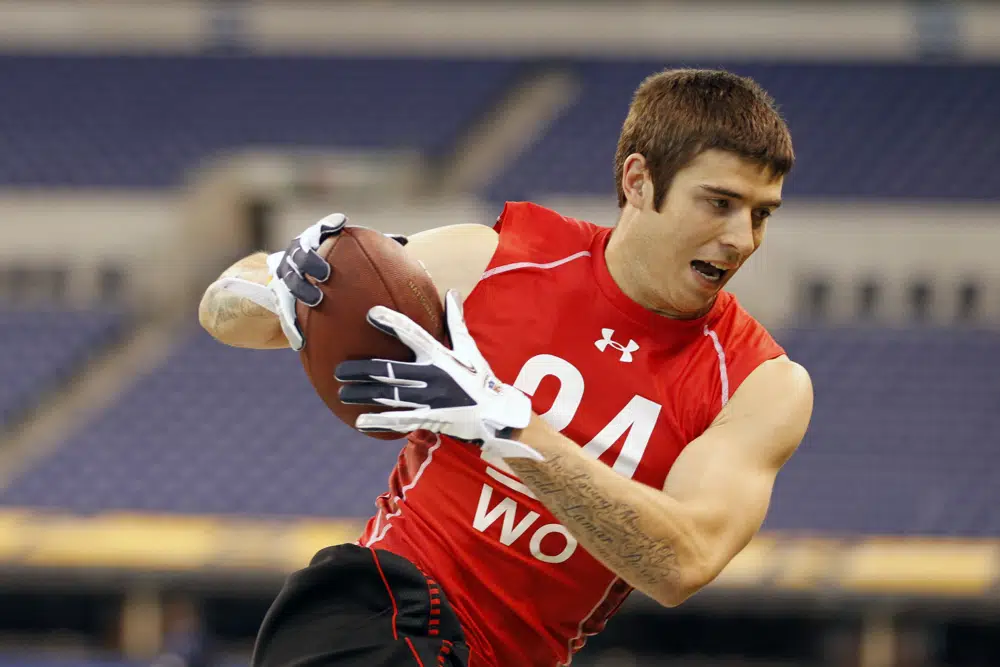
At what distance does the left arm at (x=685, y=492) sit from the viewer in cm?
238

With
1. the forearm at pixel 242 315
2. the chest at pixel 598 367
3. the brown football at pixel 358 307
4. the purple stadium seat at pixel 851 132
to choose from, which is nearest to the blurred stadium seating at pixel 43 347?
the purple stadium seat at pixel 851 132

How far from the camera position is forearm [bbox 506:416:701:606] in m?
2.37

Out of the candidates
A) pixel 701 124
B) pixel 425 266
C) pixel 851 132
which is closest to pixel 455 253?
pixel 425 266

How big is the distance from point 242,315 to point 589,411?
0.80 m

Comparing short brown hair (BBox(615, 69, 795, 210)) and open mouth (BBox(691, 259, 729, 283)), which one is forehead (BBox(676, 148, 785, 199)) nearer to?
short brown hair (BBox(615, 69, 795, 210))

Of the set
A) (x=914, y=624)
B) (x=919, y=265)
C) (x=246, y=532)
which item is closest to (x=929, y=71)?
(x=919, y=265)

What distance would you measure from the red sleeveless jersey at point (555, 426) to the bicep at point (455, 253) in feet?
0.09

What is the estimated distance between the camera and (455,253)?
2.88 meters

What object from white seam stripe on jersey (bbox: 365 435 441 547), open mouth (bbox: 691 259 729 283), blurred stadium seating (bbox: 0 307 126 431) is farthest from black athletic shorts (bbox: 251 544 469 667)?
blurred stadium seating (bbox: 0 307 126 431)

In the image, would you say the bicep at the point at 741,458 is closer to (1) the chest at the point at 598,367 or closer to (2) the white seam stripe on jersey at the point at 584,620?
(1) the chest at the point at 598,367

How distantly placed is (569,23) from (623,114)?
139cm

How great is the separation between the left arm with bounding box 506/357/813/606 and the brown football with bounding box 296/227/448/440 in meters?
0.29

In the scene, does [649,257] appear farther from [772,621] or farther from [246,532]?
[772,621]

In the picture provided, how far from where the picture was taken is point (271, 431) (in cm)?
1024
